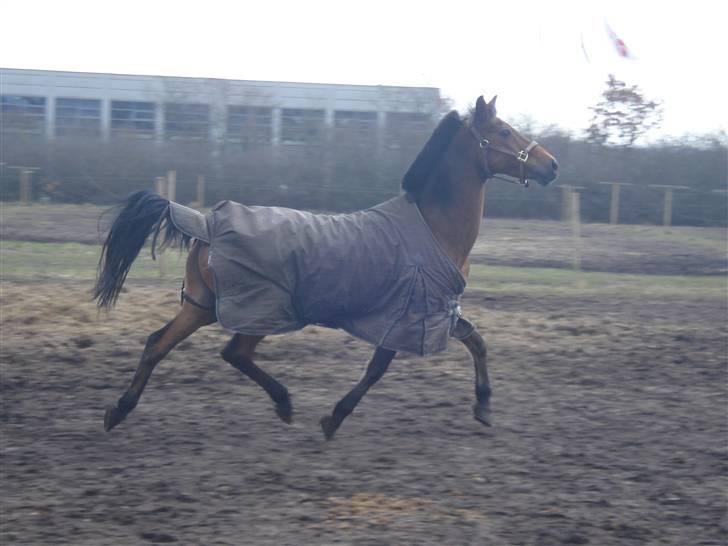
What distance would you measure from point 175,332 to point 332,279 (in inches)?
40.8

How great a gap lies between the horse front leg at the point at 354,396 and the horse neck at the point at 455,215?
0.76 metres

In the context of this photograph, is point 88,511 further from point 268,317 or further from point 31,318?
point 31,318

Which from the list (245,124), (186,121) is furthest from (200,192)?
(186,121)

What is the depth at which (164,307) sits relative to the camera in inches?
381

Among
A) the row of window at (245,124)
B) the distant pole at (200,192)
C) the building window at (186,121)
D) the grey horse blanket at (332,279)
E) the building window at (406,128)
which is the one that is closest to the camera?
the grey horse blanket at (332,279)

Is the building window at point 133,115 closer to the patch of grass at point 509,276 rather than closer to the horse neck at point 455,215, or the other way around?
the patch of grass at point 509,276

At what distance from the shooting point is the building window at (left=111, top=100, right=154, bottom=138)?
27.3 metres

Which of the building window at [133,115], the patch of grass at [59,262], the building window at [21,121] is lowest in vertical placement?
the patch of grass at [59,262]

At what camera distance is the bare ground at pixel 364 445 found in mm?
4293

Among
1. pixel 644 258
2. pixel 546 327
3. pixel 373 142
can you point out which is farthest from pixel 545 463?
pixel 373 142

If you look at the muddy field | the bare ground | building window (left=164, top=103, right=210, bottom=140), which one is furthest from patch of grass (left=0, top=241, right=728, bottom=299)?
building window (left=164, top=103, right=210, bottom=140)

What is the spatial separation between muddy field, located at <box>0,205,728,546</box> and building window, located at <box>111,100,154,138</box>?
18677 millimetres

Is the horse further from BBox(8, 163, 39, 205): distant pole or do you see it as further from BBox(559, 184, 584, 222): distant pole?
BBox(8, 163, 39, 205): distant pole

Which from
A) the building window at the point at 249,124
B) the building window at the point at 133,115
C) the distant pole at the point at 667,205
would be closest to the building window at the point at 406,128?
the building window at the point at 249,124
